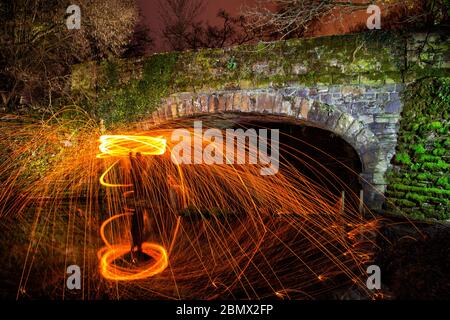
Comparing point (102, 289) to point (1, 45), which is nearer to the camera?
point (102, 289)

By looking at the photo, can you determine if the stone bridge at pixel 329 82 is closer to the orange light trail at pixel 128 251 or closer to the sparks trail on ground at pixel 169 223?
the sparks trail on ground at pixel 169 223

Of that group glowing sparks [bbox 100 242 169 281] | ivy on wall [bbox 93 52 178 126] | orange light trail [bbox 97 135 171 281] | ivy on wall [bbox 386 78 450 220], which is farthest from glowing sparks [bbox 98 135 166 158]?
ivy on wall [bbox 386 78 450 220]

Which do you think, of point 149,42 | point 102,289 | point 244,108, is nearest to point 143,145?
point 102,289

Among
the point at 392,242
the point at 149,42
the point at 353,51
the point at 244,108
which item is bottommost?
the point at 392,242

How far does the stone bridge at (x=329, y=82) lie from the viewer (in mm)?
5801

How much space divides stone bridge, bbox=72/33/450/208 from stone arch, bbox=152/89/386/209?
0.02m

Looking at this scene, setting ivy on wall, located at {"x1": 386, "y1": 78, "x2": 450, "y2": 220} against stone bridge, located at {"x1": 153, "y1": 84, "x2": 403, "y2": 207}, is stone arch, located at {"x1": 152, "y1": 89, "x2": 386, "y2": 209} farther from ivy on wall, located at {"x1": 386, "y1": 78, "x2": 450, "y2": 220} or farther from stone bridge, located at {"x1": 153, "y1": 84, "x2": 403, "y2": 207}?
ivy on wall, located at {"x1": 386, "y1": 78, "x2": 450, "y2": 220}

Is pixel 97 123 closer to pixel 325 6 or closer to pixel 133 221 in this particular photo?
pixel 133 221

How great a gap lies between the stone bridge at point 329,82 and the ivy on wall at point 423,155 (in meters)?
0.20

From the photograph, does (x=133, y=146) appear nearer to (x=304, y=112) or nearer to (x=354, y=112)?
(x=304, y=112)

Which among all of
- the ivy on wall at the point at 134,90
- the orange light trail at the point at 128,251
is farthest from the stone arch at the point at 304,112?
the orange light trail at the point at 128,251

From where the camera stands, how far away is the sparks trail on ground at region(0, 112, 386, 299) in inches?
153

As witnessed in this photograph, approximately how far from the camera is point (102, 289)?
363 cm
